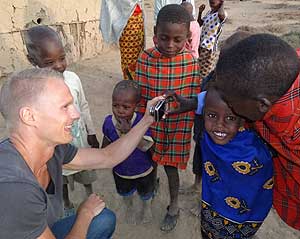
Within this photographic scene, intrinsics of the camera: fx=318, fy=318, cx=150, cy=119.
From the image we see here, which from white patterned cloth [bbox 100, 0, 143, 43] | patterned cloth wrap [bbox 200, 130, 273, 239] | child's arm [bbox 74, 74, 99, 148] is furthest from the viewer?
white patterned cloth [bbox 100, 0, 143, 43]

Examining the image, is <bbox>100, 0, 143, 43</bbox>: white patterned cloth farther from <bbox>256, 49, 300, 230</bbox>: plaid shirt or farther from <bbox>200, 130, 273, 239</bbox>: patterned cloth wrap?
<bbox>256, 49, 300, 230</bbox>: plaid shirt

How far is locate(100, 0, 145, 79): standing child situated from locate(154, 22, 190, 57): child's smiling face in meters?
1.57

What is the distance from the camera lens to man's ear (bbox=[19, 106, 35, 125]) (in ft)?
4.00

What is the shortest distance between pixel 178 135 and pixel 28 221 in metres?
1.27

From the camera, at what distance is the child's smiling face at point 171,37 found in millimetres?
2016

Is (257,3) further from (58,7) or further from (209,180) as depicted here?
(209,180)

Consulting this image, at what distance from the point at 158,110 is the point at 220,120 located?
0.42 m

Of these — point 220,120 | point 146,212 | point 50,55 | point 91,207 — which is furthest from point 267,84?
point 146,212

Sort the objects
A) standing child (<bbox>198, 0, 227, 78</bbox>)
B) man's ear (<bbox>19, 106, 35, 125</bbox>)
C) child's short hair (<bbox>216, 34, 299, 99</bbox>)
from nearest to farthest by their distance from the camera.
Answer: child's short hair (<bbox>216, 34, 299, 99</bbox>)
man's ear (<bbox>19, 106, 35, 125</bbox>)
standing child (<bbox>198, 0, 227, 78</bbox>)

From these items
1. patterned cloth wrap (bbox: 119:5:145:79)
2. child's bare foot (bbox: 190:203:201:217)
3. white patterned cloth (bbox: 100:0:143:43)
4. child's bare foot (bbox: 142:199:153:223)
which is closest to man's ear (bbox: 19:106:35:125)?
child's bare foot (bbox: 142:199:153:223)

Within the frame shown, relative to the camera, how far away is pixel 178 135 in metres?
2.21

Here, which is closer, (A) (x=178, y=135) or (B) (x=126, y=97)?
Answer: (B) (x=126, y=97)

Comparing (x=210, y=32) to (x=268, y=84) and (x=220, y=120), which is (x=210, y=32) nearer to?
(x=220, y=120)

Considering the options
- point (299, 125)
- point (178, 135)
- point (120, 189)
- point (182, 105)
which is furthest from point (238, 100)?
point (120, 189)
